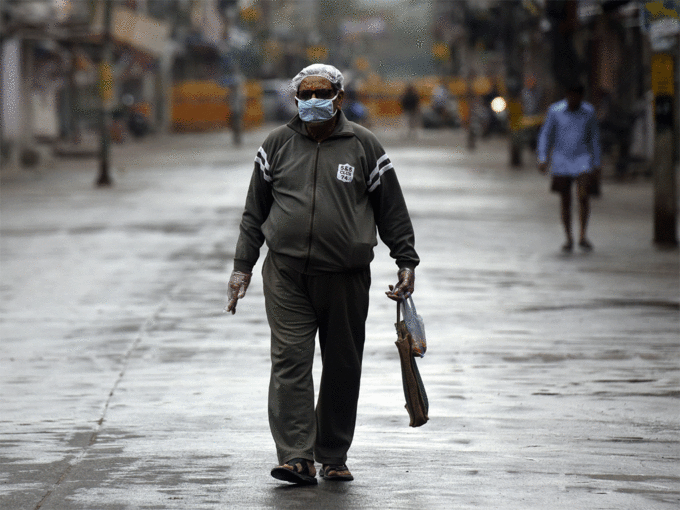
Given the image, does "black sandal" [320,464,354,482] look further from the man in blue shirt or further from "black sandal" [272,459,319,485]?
the man in blue shirt

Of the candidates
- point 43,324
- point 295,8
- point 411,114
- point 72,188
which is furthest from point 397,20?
point 43,324

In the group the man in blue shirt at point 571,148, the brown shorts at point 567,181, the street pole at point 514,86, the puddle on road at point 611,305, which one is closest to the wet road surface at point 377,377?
the puddle on road at point 611,305

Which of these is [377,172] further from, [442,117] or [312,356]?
[442,117]

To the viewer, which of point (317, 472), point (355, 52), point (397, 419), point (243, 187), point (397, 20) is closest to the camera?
point (317, 472)

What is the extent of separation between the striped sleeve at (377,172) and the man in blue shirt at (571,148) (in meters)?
8.68

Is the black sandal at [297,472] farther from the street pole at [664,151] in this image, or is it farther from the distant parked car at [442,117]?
the distant parked car at [442,117]

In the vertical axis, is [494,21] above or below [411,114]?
above

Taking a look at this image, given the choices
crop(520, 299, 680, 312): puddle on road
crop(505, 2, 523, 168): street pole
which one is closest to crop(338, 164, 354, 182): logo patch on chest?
crop(520, 299, 680, 312): puddle on road

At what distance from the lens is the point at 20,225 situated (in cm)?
1775

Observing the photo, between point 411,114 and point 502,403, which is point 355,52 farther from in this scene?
point 502,403

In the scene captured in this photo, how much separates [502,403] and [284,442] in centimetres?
205

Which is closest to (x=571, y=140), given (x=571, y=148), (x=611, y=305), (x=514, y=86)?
(x=571, y=148)

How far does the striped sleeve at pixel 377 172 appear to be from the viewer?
18.8 ft

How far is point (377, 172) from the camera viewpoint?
5723 mm
